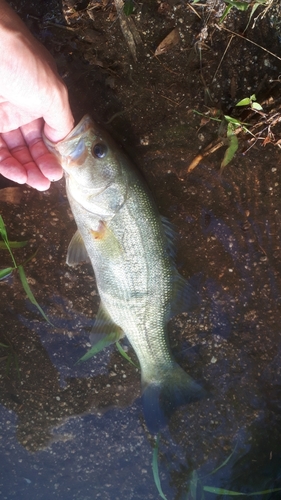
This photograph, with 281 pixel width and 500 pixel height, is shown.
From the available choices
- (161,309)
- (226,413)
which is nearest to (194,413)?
(226,413)

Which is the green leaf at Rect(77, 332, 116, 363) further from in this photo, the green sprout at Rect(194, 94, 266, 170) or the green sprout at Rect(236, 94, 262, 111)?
the green sprout at Rect(236, 94, 262, 111)

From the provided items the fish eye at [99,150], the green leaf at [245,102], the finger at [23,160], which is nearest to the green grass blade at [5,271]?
the finger at [23,160]

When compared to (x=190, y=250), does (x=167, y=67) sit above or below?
above

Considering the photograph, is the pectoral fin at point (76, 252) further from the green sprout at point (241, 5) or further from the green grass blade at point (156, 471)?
the green sprout at point (241, 5)

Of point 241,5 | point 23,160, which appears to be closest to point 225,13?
point 241,5

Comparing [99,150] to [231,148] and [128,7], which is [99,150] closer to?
[231,148]

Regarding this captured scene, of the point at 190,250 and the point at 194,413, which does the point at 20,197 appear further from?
the point at 194,413
